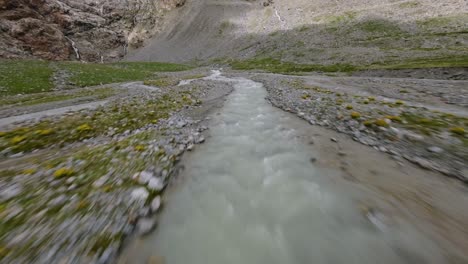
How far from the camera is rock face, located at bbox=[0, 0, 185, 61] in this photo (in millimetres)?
57219

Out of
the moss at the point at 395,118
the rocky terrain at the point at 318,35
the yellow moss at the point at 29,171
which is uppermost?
the rocky terrain at the point at 318,35

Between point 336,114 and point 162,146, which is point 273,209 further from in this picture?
point 336,114

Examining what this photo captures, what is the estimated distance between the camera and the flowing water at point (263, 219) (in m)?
2.88

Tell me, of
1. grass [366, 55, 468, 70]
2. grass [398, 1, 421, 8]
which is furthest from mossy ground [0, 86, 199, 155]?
grass [398, 1, 421, 8]

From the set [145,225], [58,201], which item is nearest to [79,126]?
[58,201]

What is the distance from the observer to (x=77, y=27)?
90.5 meters

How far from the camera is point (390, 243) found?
9.40ft

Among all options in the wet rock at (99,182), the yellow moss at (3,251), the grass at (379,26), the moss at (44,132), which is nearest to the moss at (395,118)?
the wet rock at (99,182)

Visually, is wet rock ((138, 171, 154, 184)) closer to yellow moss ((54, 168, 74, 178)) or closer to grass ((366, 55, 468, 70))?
yellow moss ((54, 168, 74, 178))

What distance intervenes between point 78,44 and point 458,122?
410ft

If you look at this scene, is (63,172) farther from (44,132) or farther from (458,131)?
(458,131)

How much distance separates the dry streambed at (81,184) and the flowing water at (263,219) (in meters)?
0.62

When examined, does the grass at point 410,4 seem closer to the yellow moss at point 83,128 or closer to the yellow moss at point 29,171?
the yellow moss at point 83,128

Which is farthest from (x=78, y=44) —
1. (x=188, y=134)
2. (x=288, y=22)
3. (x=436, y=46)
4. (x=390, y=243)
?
(x=436, y=46)
